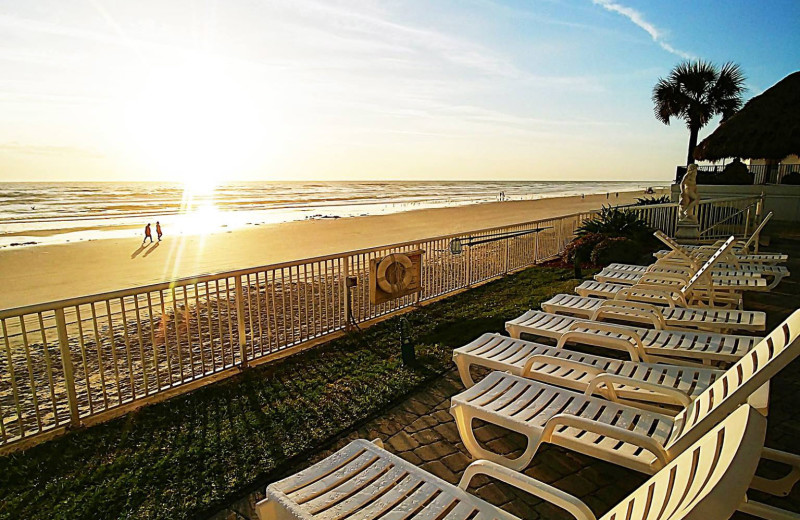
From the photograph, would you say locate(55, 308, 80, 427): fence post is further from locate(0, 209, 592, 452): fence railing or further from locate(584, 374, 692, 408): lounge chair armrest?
locate(584, 374, 692, 408): lounge chair armrest

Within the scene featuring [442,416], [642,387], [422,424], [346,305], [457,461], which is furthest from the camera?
[346,305]

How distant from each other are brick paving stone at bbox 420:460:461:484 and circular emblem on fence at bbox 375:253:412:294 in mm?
3300

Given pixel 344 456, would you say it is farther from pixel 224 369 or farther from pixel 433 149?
pixel 433 149

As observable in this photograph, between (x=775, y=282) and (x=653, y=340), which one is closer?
(x=653, y=340)

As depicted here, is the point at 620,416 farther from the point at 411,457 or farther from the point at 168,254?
the point at 168,254

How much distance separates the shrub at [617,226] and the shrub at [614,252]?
1.83 ft

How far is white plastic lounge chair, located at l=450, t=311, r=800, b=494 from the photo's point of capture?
1.88 meters

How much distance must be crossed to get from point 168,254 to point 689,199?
15592 mm

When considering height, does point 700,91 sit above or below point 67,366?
above

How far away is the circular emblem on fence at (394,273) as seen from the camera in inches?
239

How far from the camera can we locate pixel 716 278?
19.5 feet

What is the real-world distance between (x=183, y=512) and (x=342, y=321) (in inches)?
138

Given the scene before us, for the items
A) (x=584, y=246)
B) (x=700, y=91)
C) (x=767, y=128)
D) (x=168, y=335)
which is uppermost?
(x=700, y=91)

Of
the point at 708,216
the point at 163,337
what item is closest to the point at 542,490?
the point at 163,337
